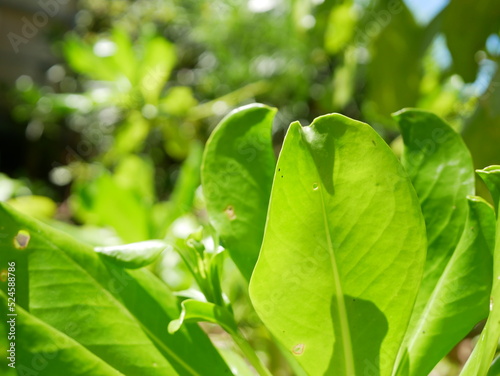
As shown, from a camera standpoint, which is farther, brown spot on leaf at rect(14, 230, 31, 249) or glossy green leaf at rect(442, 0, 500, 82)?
glossy green leaf at rect(442, 0, 500, 82)

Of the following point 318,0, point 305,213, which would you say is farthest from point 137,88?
point 305,213

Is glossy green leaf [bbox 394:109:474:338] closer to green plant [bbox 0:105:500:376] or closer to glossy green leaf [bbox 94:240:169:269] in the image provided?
green plant [bbox 0:105:500:376]

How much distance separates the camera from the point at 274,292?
1.15 ft

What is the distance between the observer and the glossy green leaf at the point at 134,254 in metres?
0.40

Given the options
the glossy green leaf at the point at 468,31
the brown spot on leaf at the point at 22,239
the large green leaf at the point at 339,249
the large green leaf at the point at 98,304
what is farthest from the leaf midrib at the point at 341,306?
the glossy green leaf at the point at 468,31

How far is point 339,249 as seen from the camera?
0.35m

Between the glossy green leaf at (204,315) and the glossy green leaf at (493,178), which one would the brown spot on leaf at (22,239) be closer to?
the glossy green leaf at (204,315)

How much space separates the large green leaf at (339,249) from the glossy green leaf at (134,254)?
0.31 feet

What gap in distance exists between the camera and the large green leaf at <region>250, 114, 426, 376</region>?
0.34 metres

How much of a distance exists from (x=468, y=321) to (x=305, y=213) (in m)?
0.16

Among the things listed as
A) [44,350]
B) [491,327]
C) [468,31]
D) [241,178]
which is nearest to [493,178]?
[491,327]

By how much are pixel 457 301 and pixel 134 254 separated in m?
0.24

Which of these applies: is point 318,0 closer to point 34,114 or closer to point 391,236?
point 391,236

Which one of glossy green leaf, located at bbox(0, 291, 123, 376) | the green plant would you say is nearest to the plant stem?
the green plant
